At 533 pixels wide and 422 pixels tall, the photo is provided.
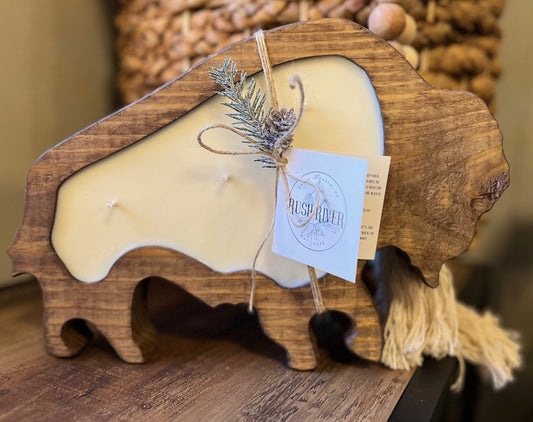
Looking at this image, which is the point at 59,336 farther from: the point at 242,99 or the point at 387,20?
the point at 387,20

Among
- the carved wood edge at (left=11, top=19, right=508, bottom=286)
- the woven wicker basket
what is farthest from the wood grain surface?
the woven wicker basket

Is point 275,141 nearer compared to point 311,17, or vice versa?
point 275,141

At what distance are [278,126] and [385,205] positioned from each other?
14 centimetres

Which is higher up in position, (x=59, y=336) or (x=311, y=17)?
(x=311, y=17)

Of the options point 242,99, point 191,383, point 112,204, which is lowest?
point 191,383

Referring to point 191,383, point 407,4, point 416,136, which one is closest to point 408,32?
point 407,4

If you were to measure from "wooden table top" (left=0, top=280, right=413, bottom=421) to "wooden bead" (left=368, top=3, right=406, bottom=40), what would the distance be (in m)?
0.39

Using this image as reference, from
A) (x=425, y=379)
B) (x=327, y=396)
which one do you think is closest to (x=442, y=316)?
(x=425, y=379)

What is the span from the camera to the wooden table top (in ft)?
1.44

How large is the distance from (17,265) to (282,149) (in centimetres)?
33

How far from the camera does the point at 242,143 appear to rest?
0.49m

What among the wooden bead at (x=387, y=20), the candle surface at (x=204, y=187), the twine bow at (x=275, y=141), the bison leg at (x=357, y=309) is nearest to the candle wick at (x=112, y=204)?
the candle surface at (x=204, y=187)

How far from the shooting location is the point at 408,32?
22.5 inches

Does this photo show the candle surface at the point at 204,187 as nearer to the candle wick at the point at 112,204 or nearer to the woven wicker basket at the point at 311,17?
the candle wick at the point at 112,204
